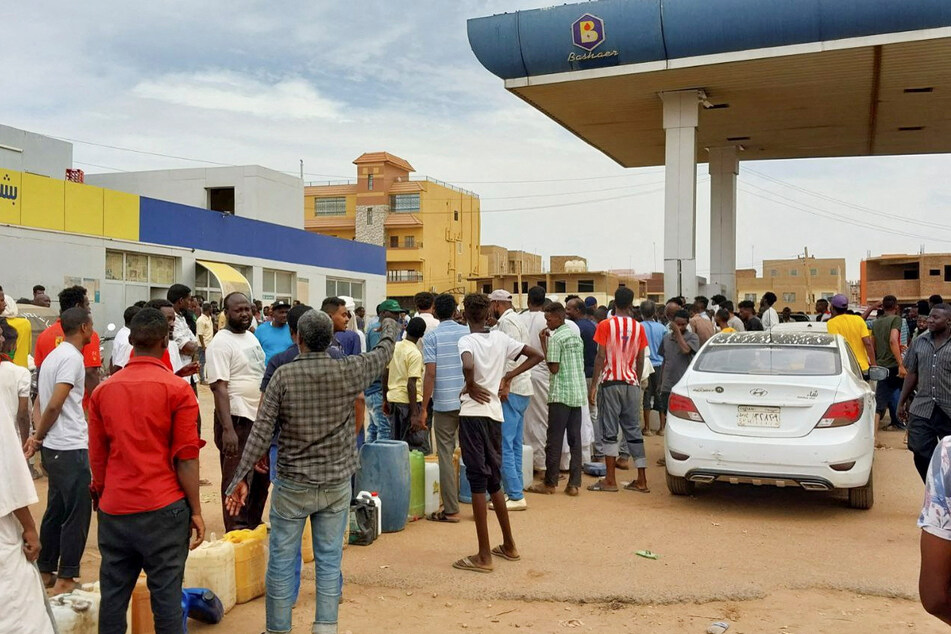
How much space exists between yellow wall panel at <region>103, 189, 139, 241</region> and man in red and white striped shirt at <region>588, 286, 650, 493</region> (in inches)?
715

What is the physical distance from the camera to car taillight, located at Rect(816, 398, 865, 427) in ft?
23.7

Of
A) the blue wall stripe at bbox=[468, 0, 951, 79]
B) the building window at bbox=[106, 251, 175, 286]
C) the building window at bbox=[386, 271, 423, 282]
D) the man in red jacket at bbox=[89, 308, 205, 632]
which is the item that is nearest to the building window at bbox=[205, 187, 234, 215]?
the building window at bbox=[106, 251, 175, 286]

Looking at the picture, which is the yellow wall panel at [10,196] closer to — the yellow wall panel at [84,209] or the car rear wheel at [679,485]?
the yellow wall panel at [84,209]

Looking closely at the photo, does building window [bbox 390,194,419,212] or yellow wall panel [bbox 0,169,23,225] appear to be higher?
building window [bbox 390,194,419,212]

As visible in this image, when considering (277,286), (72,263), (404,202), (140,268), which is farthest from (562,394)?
(404,202)

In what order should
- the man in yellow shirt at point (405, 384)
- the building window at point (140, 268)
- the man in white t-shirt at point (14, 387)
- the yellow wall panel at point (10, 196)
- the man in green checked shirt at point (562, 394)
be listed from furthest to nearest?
the building window at point (140, 268) < the yellow wall panel at point (10, 196) < the man in yellow shirt at point (405, 384) < the man in green checked shirt at point (562, 394) < the man in white t-shirt at point (14, 387)

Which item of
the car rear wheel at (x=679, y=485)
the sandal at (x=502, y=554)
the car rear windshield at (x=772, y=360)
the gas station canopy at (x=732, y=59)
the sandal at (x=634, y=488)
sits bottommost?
the sandal at (x=634, y=488)

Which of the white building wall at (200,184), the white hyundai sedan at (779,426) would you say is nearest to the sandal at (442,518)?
the white hyundai sedan at (779,426)

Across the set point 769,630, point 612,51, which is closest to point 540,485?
point 769,630

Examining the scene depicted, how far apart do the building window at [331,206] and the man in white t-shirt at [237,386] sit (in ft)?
205

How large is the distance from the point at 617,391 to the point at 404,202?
57535 millimetres

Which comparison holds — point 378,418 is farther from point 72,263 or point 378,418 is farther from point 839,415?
point 72,263

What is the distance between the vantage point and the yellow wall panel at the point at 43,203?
20.1m

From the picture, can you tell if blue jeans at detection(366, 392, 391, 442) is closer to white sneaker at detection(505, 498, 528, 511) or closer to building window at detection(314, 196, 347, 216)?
white sneaker at detection(505, 498, 528, 511)
